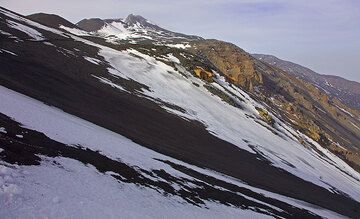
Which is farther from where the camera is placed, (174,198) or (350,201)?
(350,201)

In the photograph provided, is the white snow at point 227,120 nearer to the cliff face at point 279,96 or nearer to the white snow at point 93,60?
the white snow at point 93,60

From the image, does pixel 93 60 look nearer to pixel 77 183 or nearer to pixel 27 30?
pixel 27 30

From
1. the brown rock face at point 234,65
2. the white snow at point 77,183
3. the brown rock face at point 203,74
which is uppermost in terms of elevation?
the brown rock face at point 234,65

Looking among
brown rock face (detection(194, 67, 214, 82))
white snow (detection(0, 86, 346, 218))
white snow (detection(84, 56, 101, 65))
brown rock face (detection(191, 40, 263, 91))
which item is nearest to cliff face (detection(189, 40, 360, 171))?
brown rock face (detection(191, 40, 263, 91))

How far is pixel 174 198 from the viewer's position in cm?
2727

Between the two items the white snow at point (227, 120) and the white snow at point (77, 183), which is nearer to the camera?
the white snow at point (77, 183)

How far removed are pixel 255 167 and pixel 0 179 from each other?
136ft

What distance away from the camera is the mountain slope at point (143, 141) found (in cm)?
2306

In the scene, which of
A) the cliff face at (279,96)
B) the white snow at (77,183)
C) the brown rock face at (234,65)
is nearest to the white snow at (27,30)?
the white snow at (77,183)

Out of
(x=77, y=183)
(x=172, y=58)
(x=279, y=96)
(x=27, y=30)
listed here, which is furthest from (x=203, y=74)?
(x=77, y=183)

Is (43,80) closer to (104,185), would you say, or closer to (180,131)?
(180,131)

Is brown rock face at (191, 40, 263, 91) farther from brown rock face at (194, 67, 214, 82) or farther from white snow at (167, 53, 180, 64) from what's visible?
brown rock face at (194, 67, 214, 82)

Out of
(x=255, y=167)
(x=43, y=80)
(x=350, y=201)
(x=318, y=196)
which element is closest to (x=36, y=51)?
(x=43, y=80)

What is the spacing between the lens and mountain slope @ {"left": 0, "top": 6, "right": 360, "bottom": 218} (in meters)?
23.1
